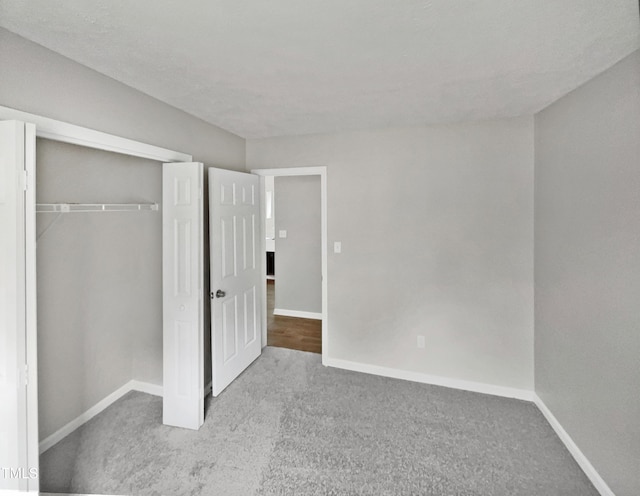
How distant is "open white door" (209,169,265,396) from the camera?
2.60 m

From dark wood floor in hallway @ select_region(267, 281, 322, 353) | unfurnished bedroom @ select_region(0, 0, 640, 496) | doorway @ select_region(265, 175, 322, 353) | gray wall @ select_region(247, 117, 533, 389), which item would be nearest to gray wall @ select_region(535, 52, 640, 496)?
unfurnished bedroom @ select_region(0, 0, 640, 496)

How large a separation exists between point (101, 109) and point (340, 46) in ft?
4.74

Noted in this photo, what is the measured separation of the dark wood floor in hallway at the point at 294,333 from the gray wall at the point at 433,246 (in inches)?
27.8

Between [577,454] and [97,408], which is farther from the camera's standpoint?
[97,408]

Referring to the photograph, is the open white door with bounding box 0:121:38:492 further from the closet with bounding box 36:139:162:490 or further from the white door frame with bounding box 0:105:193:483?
the closet with bounding box 36:139:162:490

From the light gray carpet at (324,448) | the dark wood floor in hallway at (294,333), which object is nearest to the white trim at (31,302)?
the light gray carpet at (324,448)

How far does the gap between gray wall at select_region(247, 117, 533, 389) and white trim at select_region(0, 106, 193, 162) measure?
4.63ft

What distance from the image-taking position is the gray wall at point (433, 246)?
2609 mm

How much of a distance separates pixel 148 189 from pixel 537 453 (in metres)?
3.60

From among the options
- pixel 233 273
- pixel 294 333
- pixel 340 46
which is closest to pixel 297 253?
pixel 294 333

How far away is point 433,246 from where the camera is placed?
2.82m

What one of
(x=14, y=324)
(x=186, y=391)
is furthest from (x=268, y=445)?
(x=14, y=324)

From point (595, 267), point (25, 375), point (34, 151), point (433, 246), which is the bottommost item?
point (25, 375)

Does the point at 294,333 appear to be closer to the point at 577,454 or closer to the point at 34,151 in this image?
the point at 577,454
